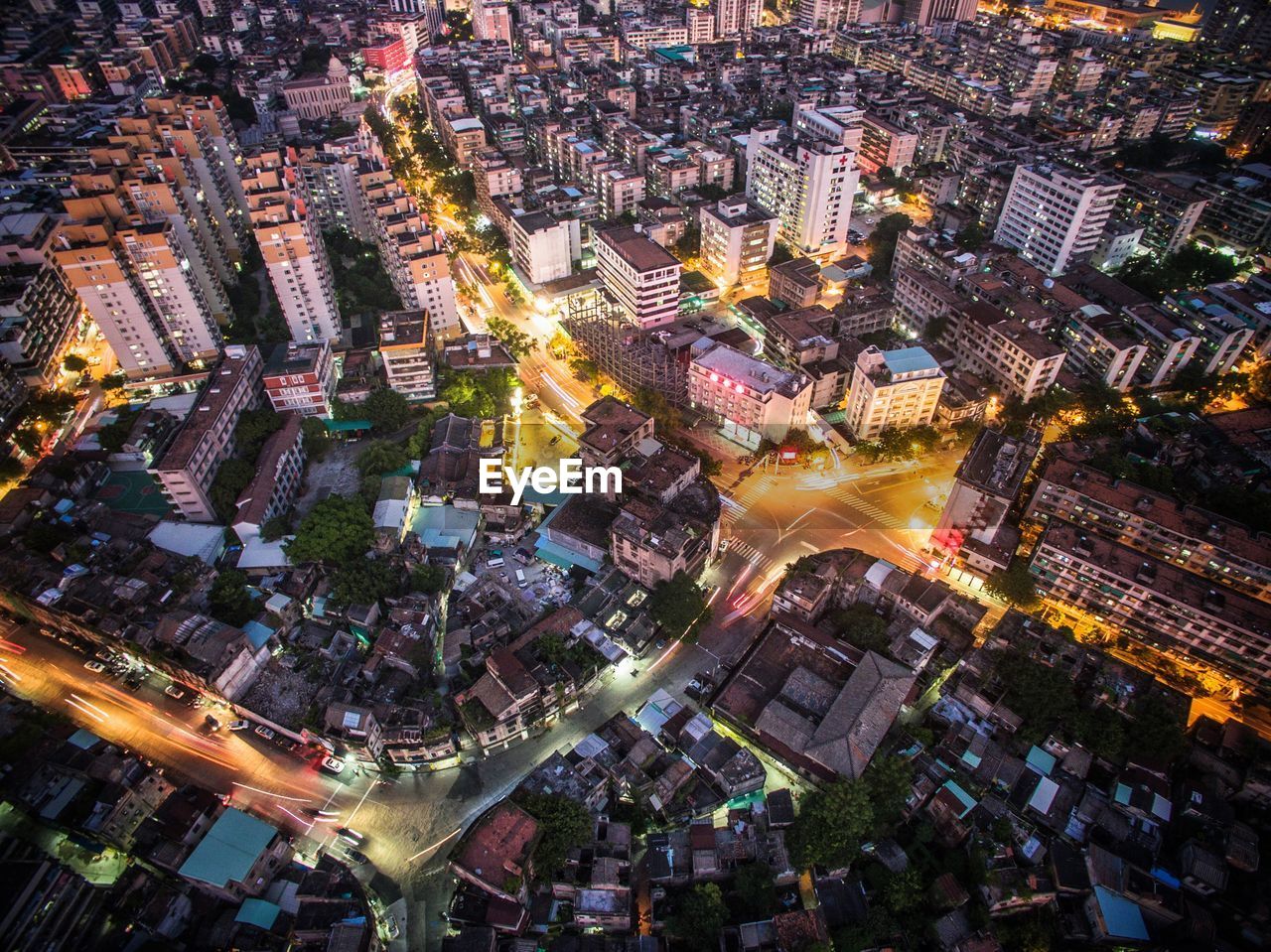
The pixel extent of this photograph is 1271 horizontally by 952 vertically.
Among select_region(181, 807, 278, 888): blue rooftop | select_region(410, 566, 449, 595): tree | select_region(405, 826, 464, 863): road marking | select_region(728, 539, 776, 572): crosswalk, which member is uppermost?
select_region(410, 566, 449, 595): tree

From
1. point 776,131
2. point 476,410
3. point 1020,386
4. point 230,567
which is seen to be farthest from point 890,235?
point 230,567

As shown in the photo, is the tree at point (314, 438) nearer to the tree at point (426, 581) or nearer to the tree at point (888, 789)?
the tree at point (426, 581)

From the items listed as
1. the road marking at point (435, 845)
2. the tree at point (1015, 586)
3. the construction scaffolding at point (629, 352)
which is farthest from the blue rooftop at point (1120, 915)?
the construction scaffolding at point (629, 352)

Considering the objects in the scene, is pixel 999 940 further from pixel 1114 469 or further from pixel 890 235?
pixel 890 235

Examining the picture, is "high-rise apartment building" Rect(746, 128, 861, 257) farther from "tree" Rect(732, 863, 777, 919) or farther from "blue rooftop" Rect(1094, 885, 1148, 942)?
"tree" Rect(732, 863, 777, 919)

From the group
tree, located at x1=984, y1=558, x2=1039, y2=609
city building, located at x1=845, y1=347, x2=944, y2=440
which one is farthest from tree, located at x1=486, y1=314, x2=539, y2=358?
tree, located at x1=984, y1=558, x2=1039, y2=609

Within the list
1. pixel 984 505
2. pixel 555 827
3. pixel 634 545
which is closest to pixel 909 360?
pixel 984 505
